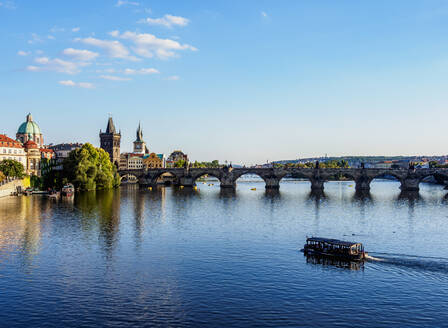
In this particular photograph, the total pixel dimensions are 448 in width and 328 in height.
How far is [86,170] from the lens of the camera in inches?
5108

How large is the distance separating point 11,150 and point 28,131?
5927 centimetres

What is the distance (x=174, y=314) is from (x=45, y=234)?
→ 35120mm

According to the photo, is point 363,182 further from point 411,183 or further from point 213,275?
point 213,275

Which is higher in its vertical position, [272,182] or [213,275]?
[272,182]

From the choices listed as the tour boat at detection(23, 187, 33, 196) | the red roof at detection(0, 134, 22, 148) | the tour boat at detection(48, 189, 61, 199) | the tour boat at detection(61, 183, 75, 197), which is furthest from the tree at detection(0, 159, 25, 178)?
the tour boat at detection(61, 183, 75, 197)

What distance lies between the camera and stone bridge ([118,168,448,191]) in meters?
157

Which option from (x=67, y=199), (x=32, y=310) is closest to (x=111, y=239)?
(x=32, y=310)

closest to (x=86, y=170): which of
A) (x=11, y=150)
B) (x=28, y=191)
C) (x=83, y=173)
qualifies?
(x=83, y=173)

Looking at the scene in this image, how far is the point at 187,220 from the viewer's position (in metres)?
76.6

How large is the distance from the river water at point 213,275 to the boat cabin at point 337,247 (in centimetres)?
183

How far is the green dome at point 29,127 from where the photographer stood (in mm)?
187250

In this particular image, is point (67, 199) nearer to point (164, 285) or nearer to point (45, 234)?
point (45, 234)

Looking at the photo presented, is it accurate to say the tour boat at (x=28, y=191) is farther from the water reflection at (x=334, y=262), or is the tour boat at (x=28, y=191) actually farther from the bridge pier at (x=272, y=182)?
the water reflection at (x=334, y=262)

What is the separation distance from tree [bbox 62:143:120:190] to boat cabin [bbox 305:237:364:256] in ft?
306
